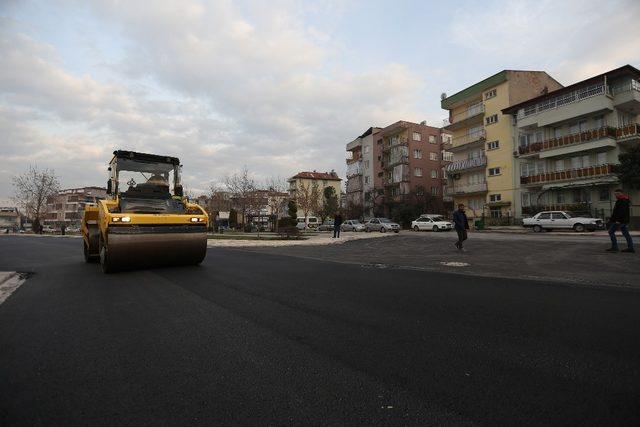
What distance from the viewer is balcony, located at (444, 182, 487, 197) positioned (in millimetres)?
42503

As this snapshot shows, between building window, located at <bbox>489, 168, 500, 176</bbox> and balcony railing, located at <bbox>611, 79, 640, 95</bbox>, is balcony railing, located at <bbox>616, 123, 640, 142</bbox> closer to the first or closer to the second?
balcony railing, located at <bbox>611, 79, 640, 95</bbox>

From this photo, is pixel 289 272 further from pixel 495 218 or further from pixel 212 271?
pixel 495 218

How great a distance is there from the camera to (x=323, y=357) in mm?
3127

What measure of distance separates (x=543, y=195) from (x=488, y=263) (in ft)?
106

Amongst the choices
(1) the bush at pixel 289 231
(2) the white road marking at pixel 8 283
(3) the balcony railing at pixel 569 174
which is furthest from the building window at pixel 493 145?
(2) the white road marking at pixel 8 283

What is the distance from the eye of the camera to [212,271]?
27.7 ft

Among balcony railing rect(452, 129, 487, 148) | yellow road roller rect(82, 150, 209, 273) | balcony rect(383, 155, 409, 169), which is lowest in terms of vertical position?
yellow road roller rect(82, 150, 209, 273)

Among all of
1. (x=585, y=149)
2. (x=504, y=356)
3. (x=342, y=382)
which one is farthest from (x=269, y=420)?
(x=585, y=149)

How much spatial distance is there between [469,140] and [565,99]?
39.9 ft

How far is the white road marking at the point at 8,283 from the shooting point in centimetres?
637

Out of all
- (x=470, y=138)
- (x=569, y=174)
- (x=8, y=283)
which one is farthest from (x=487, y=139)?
(x=8, y=283)

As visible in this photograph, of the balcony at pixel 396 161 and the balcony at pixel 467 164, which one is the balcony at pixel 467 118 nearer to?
the balcony at pixel 467 164

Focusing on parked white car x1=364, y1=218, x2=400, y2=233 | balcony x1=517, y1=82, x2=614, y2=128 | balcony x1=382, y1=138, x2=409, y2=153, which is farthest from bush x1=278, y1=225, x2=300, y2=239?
balcony x1=382, y1=138, x2=409, y2=153

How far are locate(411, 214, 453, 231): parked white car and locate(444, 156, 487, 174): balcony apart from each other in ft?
34.7
